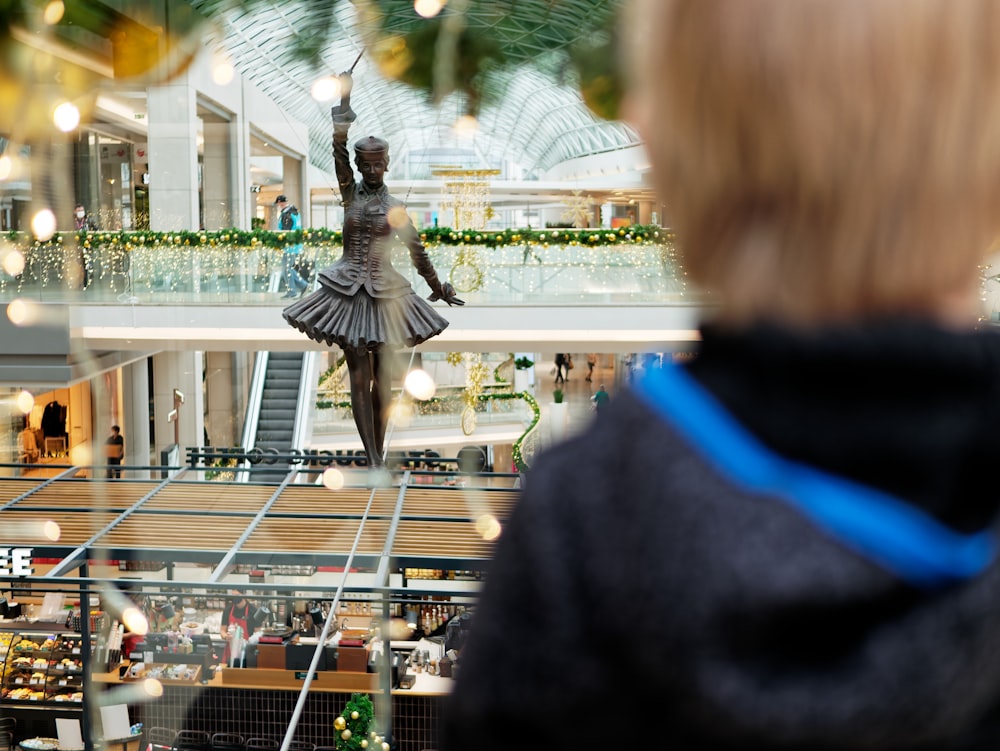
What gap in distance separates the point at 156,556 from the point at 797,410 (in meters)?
2.86

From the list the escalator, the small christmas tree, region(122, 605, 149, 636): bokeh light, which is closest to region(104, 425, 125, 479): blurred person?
the escalator

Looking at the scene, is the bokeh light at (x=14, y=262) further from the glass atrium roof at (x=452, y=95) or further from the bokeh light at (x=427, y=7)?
the bokeh light at (x=427, y=7)

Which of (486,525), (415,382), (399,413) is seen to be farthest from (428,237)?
(486,525)

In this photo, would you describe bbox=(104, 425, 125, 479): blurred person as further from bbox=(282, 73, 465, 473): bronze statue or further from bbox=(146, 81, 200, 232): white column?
bbox=(282, 73, 465, 473): bronze statue

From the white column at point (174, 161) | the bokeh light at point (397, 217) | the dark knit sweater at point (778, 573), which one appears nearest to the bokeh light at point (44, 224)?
the bokeh light at point (397, 217)

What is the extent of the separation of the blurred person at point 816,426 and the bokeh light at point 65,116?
2.11m

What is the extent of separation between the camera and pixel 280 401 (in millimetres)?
7645

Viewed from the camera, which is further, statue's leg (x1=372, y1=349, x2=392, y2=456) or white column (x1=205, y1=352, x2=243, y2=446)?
white column (x1=205, y1=352, x2=243, y2=446)

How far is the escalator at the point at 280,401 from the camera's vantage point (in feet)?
24.2

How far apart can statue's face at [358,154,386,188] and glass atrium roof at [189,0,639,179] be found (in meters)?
0.07

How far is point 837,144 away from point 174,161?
268 inches

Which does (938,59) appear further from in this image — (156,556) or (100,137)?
(100,137)

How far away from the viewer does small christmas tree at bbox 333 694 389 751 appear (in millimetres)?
2877

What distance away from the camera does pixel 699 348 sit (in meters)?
0.29
